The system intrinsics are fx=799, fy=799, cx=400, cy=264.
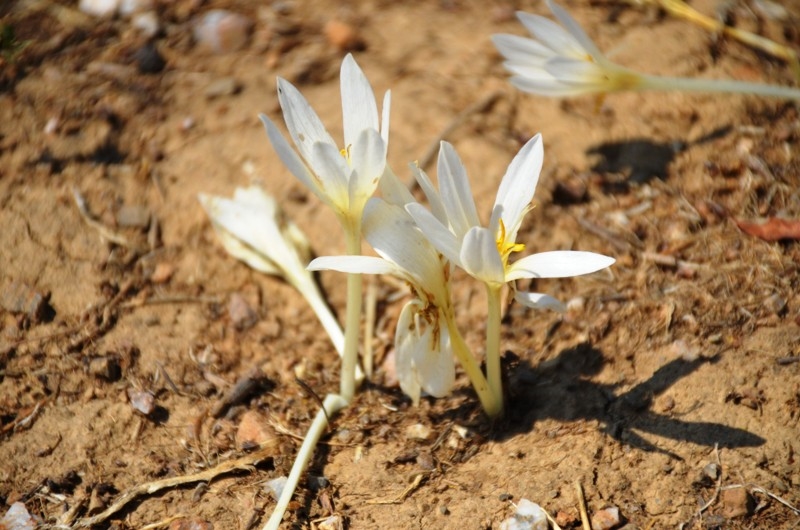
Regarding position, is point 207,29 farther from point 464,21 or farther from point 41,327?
point 41,327

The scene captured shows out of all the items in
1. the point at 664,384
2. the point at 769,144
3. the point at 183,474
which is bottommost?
the point at 183,474

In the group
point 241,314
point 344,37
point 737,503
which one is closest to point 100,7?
point 344,37

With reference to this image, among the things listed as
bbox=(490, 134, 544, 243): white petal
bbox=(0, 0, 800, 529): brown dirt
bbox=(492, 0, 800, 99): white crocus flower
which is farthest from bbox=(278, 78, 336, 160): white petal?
bbox=(0, 0, 800, 529): brown dirt

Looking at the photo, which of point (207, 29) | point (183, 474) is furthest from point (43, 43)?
point (183, 474)

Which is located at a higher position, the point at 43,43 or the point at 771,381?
the point at 43,43

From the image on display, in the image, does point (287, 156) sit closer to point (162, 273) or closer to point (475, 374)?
point (475, 374)

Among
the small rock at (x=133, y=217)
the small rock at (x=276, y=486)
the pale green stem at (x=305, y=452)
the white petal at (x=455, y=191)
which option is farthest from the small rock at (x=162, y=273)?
the white petal at (x=455, y=191)

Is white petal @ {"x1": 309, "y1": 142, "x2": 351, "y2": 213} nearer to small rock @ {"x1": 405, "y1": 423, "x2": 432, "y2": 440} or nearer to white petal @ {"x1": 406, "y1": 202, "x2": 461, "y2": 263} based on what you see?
white petal @ {"x1": 406, "y1": 202, "x2": 461, "y2": 263}
